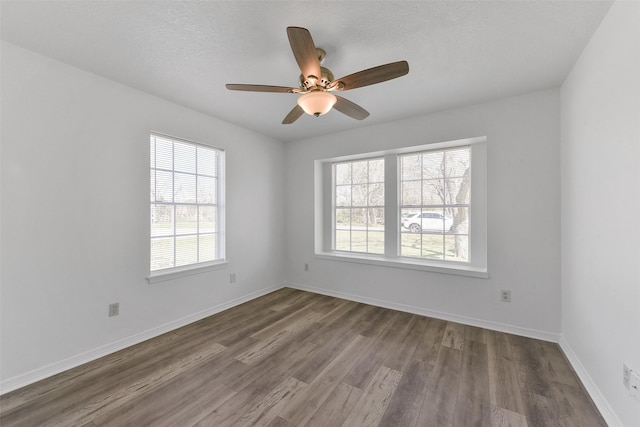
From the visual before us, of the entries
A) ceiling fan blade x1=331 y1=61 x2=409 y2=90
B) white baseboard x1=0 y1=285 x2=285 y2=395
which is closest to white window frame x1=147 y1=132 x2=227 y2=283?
white baseboard x1=0 y1=285 x2=285 y2=395

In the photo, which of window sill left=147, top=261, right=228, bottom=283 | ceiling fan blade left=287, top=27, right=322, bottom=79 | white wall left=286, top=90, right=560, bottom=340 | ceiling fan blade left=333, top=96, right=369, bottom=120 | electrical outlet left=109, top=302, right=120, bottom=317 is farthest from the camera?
window sill left=147, top=261, right=228, bottom=283

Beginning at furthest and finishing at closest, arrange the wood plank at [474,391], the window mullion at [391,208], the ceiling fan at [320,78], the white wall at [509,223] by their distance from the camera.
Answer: the window mullion at [391,208] < the white wall at [509,223] < the wood plank at [474,391] < the ceiling fan at [320,78]

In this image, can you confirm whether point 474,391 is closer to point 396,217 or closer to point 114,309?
point 396,217

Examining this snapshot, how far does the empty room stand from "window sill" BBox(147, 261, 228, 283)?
0.10ft

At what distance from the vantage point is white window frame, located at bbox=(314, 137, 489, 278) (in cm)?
304

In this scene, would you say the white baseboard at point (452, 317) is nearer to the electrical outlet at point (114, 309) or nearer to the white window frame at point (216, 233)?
the white window frame at point (216, 233)

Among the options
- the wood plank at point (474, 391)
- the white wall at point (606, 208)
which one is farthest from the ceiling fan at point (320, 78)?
the wood plank at point (474, 391)

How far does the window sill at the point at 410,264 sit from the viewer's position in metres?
2.95

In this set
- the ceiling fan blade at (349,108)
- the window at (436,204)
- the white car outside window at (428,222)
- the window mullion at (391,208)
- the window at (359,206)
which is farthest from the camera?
the window at (359,206)

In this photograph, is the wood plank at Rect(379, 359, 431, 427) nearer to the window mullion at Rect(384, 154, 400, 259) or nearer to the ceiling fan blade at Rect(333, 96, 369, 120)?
the window mullion at Rect(384, 154, 400, 259)

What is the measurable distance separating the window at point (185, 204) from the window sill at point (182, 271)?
3 centimetres

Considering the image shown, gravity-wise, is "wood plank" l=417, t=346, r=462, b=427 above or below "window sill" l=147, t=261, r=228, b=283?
below

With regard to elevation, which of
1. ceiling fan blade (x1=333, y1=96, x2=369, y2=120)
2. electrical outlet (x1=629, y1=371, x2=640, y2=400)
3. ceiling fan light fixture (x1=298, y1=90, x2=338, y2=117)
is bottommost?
electrical outlet (x1=629, y1=371, x2=640, y2=400)

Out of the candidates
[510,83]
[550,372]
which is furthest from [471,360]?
[510,83]
